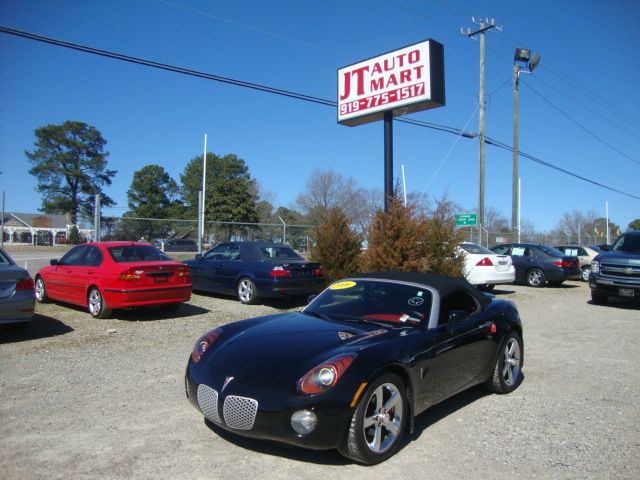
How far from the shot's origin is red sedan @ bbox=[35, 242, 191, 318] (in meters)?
8.76

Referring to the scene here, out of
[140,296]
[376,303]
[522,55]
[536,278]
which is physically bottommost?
[536,278]

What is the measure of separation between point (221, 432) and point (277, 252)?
7596 millimetres

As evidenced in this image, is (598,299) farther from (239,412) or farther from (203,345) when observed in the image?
(239,412)

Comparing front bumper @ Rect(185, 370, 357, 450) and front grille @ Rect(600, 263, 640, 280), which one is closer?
front bumper @ Rect(185, 370, 357, 450)

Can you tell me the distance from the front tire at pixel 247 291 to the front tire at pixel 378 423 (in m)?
7.41

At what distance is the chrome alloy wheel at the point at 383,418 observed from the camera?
11.8ft

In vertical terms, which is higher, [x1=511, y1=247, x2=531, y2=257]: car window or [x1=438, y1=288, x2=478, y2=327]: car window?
[x1=511, y1=247, x2=531, y2=257]: car window

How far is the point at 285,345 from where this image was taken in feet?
13.1

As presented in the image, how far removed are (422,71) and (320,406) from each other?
36.7ft

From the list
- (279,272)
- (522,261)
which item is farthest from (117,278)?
(522,261)

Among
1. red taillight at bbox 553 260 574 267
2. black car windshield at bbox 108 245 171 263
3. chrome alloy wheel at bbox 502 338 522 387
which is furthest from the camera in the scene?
red taillight at bbox 553 260 574 267

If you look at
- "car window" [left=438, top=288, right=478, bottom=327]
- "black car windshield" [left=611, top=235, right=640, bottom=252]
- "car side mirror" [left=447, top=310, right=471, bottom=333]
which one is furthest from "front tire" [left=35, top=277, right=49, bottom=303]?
"black car windshield" [left=611, top=235, right=640, bottom=252]

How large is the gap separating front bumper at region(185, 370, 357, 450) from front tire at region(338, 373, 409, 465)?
0.10 metres

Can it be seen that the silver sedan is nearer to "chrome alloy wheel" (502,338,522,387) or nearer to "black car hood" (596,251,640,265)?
"chrome alloy wheel" (502,338,522,387)
